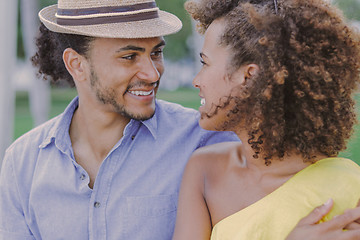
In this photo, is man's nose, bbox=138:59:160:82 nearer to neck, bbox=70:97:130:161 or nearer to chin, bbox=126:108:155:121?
chin, bbox=126:108:155:121

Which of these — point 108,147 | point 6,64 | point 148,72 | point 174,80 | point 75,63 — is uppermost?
point 148,72

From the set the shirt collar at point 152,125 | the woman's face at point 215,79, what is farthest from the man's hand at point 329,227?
the shirt collar at point 152,125

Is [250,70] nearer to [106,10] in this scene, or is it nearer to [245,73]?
[245,73]

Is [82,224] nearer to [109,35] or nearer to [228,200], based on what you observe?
[228,200]

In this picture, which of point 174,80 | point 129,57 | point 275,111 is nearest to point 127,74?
point 129,57

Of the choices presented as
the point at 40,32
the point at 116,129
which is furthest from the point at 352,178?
the point at 40,32

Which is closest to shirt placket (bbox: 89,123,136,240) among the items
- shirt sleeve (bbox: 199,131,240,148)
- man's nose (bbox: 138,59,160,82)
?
man's nose (bbox: 138,59,160,82)

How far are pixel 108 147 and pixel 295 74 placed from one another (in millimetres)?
1058

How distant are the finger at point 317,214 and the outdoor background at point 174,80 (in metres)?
0.40

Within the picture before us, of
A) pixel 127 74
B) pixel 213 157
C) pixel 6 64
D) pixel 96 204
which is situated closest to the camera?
pixel 213 157

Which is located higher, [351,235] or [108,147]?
[351,235]

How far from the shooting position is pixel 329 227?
5.08ft

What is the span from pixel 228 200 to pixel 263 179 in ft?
0.52

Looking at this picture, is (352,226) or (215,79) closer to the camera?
(352,226)
